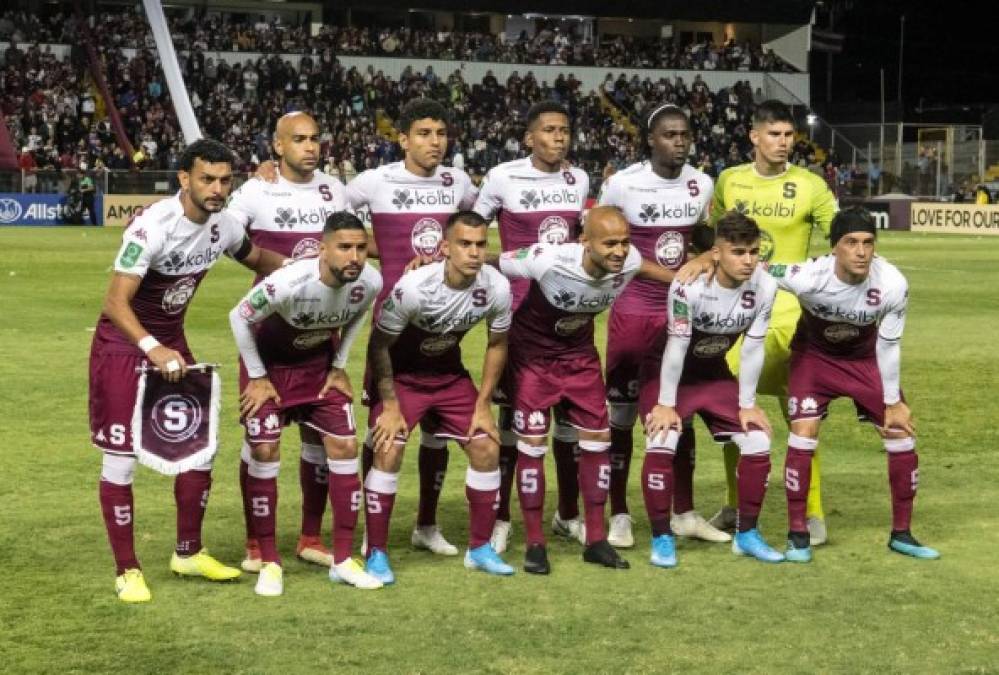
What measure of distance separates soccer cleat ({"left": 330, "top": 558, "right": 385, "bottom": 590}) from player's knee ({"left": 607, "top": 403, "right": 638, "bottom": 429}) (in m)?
1.99

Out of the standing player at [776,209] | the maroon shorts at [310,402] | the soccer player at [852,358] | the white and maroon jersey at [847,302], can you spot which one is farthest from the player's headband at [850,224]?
the maroon shorts at [310,402]

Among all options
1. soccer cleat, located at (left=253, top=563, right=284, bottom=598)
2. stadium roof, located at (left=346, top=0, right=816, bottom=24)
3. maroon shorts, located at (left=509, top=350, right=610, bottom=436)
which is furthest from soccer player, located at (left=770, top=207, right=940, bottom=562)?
stadium roof, located at (left=346, top=0, right=816, bottom=24)

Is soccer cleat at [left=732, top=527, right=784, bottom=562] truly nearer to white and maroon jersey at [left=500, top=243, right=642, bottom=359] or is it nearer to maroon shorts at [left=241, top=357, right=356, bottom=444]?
white and maroon jersey at [left=500, top=243, right=642, bottom=359]

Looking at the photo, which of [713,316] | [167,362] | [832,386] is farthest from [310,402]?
[832,386]

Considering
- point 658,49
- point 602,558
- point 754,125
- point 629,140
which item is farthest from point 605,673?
point 658,49

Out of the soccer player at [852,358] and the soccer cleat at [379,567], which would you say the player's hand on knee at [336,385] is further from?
the soccer player at [852,358]

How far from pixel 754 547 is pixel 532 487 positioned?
125 cm

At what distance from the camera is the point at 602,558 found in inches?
316

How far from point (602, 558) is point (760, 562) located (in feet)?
2.80

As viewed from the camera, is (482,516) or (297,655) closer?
(297,655)

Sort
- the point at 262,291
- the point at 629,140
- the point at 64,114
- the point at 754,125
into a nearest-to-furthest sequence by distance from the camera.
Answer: the point at 262,291 → the point at 754,125 → the point at 64,114 → the point at 629,140

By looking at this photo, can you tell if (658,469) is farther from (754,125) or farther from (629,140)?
(629,140)

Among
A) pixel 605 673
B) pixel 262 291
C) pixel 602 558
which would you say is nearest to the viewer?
pixel 605 673

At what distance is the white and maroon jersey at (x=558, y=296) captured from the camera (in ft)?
26.5
